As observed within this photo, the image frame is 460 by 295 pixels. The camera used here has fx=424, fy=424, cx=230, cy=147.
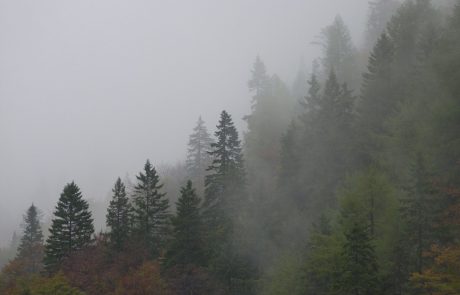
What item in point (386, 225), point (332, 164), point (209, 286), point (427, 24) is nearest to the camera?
point (386, 225)

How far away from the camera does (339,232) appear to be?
99.2 ft

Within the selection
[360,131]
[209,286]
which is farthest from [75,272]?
[360,131]

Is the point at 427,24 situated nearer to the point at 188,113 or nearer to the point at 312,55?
the point at 312,55

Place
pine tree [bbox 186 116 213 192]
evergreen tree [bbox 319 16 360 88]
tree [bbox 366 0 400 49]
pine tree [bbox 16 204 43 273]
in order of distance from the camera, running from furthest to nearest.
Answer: tree [bbox 366 0 400 49], pine tree [bbox 186 116 213 192], evergreen tree [bbox 319 16 360 88], pine tree [bbox 16 204 43 273]

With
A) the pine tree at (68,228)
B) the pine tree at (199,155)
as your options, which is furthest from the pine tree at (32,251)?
the pine tree at (199,155)

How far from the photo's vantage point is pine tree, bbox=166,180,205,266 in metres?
36.7

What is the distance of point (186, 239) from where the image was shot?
37.3 metres

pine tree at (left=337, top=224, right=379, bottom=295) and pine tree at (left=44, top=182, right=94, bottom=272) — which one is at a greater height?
pine tree at (left=44, top=182, right=94, bottom=272)

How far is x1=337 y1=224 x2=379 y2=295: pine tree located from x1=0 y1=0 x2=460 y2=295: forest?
0.07 m

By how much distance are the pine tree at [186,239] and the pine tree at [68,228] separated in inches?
442

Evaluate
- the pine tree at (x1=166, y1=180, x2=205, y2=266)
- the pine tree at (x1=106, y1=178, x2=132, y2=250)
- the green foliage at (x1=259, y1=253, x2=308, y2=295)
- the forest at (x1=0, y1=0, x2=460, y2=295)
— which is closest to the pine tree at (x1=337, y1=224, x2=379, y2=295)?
the forest at (x1=0, y1=0, x2=460, y2=295)

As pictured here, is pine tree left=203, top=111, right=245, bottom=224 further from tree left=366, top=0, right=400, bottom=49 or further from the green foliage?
tree left=366, top=0, right=400, bottom=49

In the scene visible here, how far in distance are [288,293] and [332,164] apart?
1618cm

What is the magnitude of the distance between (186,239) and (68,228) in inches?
586
